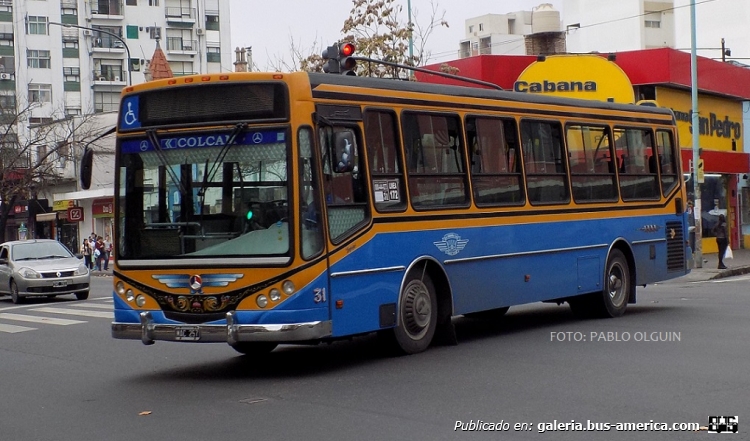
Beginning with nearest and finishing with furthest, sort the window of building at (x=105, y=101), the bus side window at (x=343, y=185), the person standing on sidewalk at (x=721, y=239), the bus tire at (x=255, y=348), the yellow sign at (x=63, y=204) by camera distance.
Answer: the bus side window at (x=343, y=185) < the bus tire at (x=255, y=348) < the person standing on sidewalk at (x=721, y=239) < the yellow sign at (x=63, y=204) < the window of building at (x=105, y=101)

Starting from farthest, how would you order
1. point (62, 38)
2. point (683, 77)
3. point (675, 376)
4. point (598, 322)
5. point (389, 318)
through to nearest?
point (62, 38) → point (683, 77) → point (598, 322) → point (389, 318) → point (675, 376)

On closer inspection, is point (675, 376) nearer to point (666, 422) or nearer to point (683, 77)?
point (666, 422)

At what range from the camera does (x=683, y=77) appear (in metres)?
37.1

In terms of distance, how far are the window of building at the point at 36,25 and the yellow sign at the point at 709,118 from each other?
5428cm

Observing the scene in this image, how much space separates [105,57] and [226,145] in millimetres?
74693

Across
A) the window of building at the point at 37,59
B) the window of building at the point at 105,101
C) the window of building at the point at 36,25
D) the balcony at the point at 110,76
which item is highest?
the window of building at the point at 36,25

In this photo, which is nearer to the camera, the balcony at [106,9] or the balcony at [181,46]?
the balcony at [106,9]

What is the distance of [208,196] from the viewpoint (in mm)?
11172

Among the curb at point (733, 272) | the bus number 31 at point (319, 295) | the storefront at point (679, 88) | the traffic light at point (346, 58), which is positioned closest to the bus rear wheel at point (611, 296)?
the traffic light at point (346, 58)

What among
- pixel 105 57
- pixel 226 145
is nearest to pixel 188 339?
pixel 226 145

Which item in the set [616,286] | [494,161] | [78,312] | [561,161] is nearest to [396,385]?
[494,161]

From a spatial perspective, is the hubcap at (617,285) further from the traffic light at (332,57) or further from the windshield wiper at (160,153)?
the windshield wiper at (160,153)

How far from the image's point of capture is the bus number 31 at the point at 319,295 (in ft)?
36.0

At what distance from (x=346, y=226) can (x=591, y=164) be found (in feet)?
18.6
